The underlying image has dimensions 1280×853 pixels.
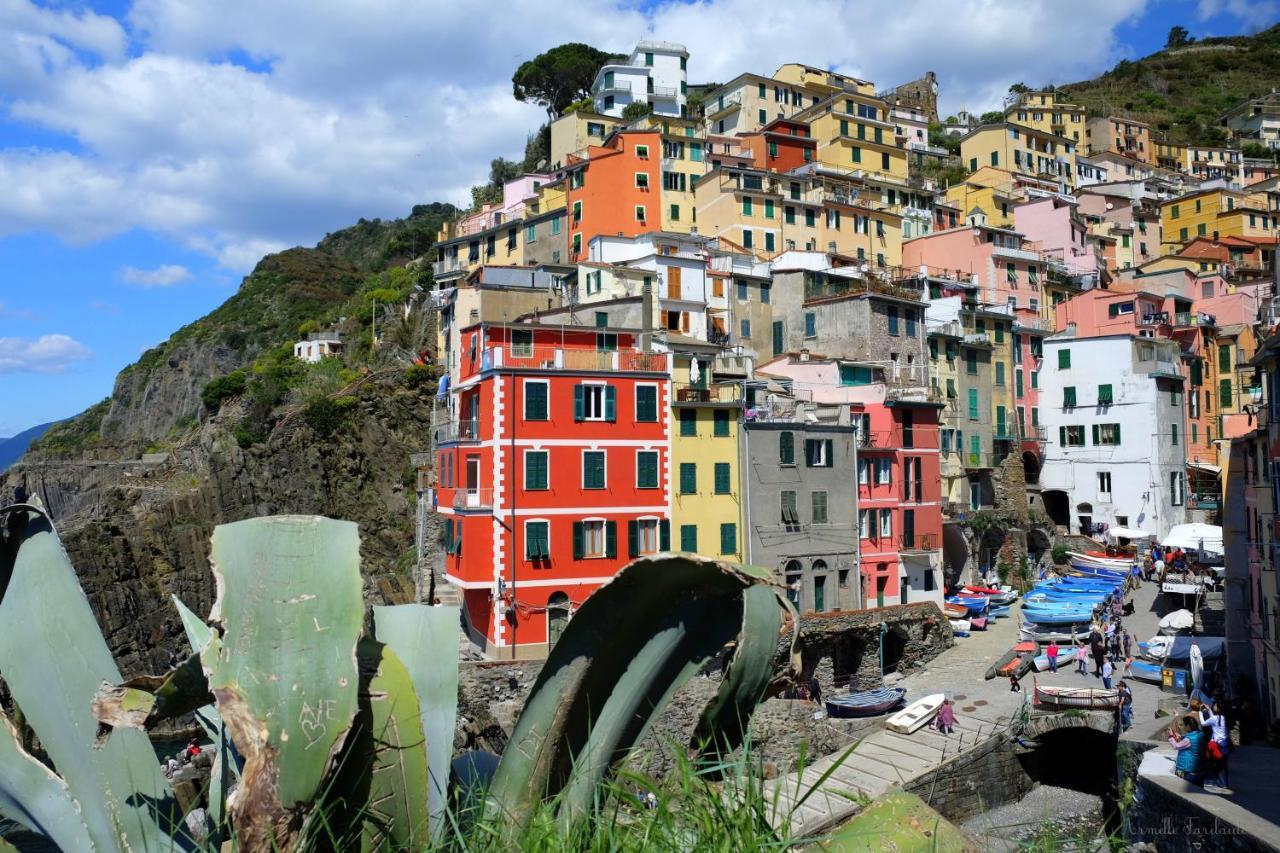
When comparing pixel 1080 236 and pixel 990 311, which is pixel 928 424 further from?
pixel 1080 236

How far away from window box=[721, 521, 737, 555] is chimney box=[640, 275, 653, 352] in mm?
6633

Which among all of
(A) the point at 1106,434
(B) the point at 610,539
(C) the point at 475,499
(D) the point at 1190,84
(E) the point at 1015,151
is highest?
(D) the point at 1190,84

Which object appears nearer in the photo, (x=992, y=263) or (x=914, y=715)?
(x=914, y=715)

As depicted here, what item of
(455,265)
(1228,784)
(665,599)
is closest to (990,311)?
(455,265)

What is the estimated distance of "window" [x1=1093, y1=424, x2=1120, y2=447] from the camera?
50.5 m

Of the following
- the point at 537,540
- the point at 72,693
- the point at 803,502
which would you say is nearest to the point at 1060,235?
the point at 803,502

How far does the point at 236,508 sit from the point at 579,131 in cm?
3619

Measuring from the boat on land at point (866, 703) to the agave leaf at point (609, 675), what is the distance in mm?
26428

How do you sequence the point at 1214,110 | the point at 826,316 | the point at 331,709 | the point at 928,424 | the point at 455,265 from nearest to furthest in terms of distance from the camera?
the point at 331,709
the point at 928,424
the point at 826,316
the point at 455,265
the point at 1214,110

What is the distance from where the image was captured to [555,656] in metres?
3.96

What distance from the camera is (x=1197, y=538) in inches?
1615

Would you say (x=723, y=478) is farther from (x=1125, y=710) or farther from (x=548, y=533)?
(x=1125, y=710)

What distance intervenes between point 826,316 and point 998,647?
61.1 ft

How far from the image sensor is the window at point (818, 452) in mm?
34969
